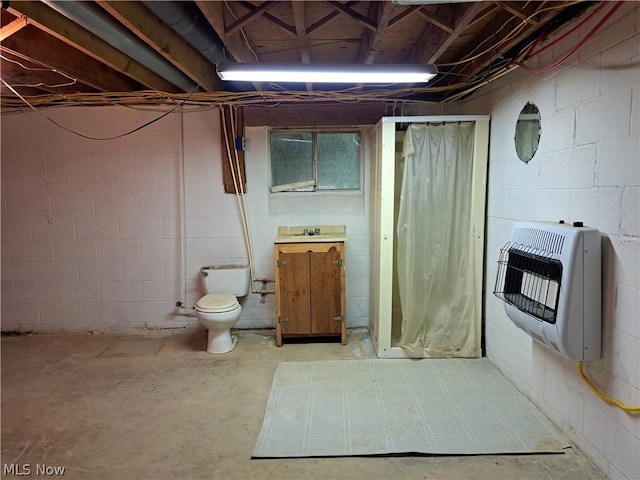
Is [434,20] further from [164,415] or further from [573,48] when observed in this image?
[164,415]

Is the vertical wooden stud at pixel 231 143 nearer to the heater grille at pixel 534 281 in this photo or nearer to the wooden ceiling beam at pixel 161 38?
the wooden ceiling beam at pixel 161 38

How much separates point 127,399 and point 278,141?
2492 millimetres

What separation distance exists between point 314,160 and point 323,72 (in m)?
1.50

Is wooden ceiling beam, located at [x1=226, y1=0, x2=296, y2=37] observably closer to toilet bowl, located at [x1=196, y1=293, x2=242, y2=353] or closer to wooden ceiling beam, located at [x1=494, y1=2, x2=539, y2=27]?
wooden ceiling beam, located at [x1=494, y1=2, x2=539, y2=27]

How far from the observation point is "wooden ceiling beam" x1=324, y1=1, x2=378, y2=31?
6.75 ft

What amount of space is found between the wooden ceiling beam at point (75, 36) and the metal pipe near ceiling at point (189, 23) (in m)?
0.50

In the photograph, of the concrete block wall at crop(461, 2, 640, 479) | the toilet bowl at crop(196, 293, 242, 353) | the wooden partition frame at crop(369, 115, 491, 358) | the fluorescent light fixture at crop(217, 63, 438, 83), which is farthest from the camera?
the toilet bowl at crop(196, 293, 242, 353)

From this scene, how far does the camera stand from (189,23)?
2188 mm

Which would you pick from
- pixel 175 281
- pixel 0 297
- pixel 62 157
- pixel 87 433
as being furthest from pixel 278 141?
pixel 0 297

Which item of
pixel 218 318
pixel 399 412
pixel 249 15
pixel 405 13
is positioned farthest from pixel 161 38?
pixel 399 412

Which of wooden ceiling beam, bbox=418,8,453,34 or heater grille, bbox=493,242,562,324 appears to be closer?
heater grille, bbox=493,242,562,324

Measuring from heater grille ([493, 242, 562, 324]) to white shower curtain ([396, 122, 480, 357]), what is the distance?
2.59 ft

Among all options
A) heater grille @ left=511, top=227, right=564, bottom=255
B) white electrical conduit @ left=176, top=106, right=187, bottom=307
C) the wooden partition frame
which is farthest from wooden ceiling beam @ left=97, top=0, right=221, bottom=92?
heater grille @ left=511, top=227, right=564, bottom=255

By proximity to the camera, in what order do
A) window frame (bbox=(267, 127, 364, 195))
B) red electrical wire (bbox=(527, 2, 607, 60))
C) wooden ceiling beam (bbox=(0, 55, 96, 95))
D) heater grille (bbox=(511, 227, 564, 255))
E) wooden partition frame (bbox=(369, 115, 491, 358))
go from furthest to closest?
window frame (bbox=(267, 127, 364, 195)) < wooden partition frame (bbox=(369, 115, 491, 358)) < wooden ceiling beam (bbox=(0, 55, 96, 95)) < heater grille (bbox=(511, 227, 564, 255)) < red electrical wire (bbox=(527, 2, 607, 60))
